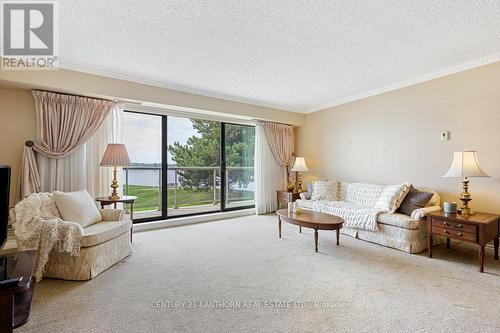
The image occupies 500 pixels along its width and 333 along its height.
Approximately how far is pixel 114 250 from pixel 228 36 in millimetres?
2736

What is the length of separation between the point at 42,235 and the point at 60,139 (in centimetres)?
169

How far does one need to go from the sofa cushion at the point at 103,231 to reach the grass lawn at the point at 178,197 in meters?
1.68

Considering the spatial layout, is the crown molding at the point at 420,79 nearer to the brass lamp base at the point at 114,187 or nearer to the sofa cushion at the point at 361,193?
the sofa cushion at the point at 361,193

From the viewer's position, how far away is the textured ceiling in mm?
2283

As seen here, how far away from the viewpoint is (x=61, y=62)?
3.36m

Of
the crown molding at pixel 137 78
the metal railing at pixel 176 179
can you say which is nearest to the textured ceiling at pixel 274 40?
the crown molding at pixel 137 78

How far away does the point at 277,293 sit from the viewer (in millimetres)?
2275

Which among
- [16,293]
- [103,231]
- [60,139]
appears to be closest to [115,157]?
[60,139]

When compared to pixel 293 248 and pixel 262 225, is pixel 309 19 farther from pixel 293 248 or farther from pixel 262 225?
pixel 262 225

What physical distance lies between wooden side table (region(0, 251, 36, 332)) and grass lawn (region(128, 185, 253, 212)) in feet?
10.2

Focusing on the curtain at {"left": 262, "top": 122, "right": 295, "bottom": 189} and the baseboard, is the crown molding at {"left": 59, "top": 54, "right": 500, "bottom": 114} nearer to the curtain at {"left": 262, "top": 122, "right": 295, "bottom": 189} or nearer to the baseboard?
the curtain at {"left": 262, "top": 122, "right": 295, "bottom": 189}

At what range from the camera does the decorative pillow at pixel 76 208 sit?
283 centimetres

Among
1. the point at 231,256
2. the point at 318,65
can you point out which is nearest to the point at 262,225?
the point at 231,256

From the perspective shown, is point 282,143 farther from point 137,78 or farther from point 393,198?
point 137,78
